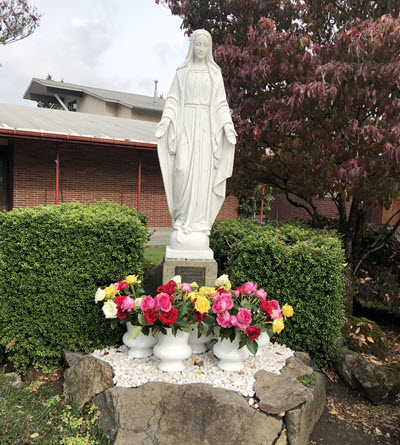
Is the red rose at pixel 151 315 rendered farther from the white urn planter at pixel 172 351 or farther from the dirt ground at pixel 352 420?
the dirt ground at pixel 352 420

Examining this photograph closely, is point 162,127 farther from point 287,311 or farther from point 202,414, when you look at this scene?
point 202,414

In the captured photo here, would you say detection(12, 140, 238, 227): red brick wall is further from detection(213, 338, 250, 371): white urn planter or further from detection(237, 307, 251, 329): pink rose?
detection(237, 307, 251, 329): pink rose

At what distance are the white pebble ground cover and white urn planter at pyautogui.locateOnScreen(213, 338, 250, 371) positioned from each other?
0.05m

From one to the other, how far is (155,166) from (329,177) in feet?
35.1

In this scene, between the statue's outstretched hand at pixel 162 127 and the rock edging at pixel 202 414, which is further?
the statue's outstretched hand at pixel 162 127

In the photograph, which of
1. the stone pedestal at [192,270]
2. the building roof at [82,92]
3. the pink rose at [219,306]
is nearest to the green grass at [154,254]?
the stone pedestal at [192,270]

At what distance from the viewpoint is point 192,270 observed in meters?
4.27

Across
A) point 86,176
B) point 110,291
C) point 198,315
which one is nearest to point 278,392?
point 198,315

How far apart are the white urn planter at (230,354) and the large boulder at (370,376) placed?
133 cm

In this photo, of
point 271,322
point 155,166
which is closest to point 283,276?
point 271,322

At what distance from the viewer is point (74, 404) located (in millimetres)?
3293

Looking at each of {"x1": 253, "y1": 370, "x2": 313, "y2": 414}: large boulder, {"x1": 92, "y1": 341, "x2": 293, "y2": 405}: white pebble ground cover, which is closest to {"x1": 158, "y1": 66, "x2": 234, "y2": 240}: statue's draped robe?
{"x1": 92, "y1": 341, "x2": 293, "y2": 405}: white pebble ground cover

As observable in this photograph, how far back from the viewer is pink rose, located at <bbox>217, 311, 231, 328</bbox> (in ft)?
10.6

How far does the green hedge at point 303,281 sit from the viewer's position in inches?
155
